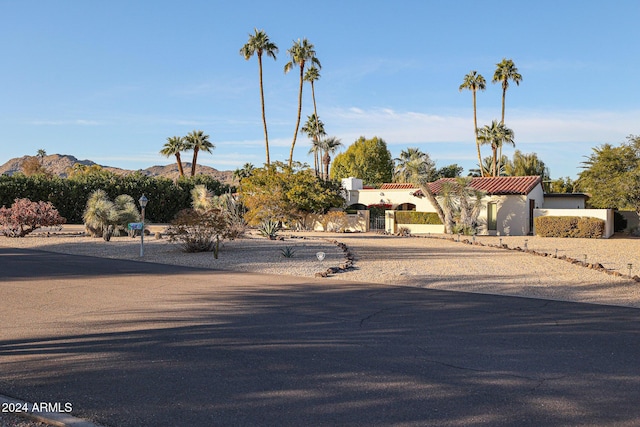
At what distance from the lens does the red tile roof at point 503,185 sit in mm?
34438

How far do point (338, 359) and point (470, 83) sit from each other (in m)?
59.5

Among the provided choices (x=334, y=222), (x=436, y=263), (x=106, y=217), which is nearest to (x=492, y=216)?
(x=334, y=222)

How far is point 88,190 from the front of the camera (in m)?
42.8

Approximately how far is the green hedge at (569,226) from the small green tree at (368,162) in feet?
168

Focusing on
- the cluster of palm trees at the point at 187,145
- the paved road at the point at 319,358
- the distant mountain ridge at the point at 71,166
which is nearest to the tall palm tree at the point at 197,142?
the cluster of palm trees at the point at 187,145

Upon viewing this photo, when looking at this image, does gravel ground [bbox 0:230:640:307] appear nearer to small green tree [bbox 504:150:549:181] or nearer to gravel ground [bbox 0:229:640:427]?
gravel ground [bbox 0:229:640:427]

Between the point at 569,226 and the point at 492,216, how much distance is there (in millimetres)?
4597

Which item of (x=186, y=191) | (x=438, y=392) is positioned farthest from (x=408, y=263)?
(x=186, y=191)

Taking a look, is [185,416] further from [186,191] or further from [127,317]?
[186,191]

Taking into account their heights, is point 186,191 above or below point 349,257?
above

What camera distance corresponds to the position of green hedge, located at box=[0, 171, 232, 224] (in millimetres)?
40000

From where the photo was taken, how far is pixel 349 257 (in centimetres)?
1858

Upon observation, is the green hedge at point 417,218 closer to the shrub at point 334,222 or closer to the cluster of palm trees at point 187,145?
the shrub at point 334,222

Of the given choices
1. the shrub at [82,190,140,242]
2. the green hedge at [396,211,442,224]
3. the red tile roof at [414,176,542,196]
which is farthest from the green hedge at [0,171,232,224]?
the red tile roof at [414,176,542,196]
